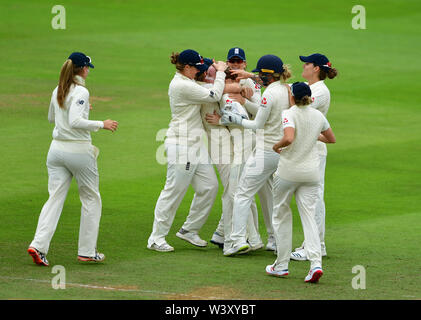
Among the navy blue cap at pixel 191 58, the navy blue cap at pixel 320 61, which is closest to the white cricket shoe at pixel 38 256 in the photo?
the navy blue cap at pixel 191 58

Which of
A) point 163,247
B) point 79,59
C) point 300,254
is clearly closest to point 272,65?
point 79,59

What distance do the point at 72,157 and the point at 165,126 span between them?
34.5 ft

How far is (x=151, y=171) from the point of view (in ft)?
54.3

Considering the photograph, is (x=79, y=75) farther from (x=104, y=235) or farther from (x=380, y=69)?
(x=380, y=69)

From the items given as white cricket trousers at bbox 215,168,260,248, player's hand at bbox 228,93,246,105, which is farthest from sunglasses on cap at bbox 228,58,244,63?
white cricket trousers at bbox 215,168,260,248

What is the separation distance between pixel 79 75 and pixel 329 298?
3.81 m

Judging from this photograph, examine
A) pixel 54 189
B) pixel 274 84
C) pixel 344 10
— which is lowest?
pixel 54 189

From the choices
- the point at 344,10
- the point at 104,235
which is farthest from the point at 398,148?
the point at 344,10

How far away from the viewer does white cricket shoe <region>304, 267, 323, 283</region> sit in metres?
9.29

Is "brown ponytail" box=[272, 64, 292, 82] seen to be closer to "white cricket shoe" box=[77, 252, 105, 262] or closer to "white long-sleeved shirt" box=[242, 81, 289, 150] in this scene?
"white long-sleeved shirt" box=[242, 81, 289, 150]

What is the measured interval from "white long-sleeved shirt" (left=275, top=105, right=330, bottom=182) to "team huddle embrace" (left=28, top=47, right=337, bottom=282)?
0.01 m

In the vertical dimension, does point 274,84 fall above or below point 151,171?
above

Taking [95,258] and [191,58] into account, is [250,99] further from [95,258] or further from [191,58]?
[95,258]

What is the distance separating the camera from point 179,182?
36.7ft
